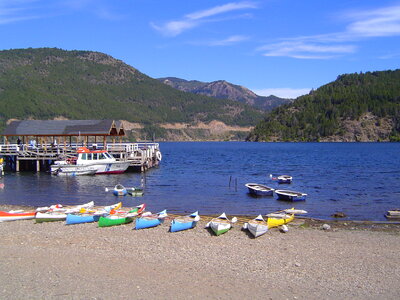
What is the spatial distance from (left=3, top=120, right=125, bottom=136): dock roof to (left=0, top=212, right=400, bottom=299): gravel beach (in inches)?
1270

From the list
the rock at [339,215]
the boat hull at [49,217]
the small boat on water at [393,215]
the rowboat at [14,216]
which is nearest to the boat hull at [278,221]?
the rock at [339,215]

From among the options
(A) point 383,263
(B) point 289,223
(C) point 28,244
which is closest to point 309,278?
(A) point 383,263

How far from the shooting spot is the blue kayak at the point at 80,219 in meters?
20.6

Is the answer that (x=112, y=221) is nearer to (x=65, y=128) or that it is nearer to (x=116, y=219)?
(x=116, y=219)

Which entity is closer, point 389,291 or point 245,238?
point 389,291

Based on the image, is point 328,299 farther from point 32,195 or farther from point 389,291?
point 32,195

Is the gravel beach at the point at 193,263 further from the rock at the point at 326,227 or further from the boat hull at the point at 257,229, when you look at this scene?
the rock at the point at 326,227

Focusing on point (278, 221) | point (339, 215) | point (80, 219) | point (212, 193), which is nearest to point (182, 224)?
point (278, 221)

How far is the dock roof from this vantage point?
52.0 m

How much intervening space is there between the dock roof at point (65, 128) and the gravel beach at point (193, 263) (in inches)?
1270

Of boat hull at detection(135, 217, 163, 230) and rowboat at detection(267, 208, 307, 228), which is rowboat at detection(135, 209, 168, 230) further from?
rowboat at detection(267, 208, 307, 228)

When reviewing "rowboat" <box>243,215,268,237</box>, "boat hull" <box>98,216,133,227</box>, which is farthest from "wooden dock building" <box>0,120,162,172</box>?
"rowboat" <box>243,215,268,237</box>

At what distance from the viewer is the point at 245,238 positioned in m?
18.4

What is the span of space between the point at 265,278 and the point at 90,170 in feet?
116
